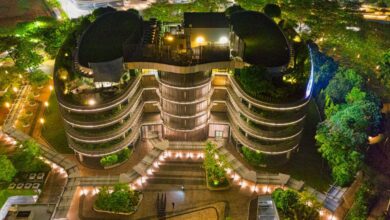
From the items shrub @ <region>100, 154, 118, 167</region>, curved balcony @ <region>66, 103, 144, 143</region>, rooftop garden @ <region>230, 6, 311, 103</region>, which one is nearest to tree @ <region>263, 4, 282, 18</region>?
rooftop garden @ <region>230, 6, 311, 103</region>

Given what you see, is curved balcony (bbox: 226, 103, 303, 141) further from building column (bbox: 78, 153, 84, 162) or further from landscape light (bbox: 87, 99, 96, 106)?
building column (bbox: 78, 153, 84, 162)

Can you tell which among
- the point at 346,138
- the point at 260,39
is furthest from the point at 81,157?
the point at 346,138

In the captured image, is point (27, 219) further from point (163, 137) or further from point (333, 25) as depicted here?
point (333, 25)

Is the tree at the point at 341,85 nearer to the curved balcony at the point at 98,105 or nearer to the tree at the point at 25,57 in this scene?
the curved balcony at the point at 98,105

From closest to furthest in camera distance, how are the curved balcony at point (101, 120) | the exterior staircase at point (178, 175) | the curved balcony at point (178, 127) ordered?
the curved balcony at point (101, 120), the exterior staircase at point (178, 175), the curved balcony at point (178, 127)

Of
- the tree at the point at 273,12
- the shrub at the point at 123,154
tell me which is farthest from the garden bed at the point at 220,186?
the tree at the point at 273,12

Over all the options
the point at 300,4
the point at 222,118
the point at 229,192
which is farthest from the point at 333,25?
the point at 229,192
